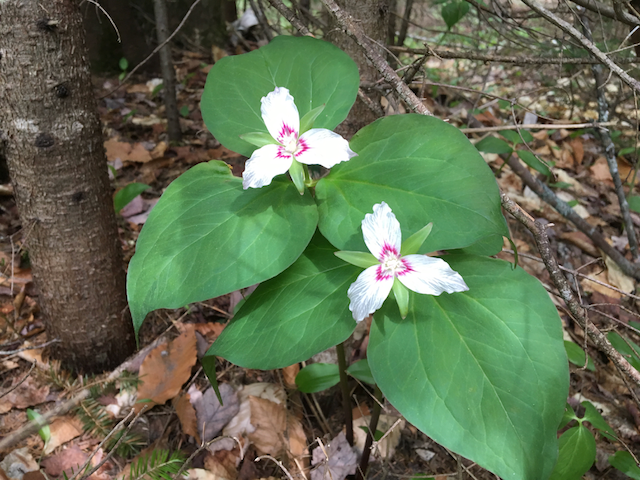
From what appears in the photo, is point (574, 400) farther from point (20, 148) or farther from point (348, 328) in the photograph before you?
point (20, 148)

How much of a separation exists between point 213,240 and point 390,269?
0.26m

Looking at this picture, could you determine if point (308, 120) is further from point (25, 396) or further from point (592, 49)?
point (25, 396)

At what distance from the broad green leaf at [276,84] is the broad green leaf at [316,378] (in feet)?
1.78

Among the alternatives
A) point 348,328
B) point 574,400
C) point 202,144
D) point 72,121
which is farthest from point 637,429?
point 202,144

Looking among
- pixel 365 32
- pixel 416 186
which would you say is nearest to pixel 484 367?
pixel 416 186

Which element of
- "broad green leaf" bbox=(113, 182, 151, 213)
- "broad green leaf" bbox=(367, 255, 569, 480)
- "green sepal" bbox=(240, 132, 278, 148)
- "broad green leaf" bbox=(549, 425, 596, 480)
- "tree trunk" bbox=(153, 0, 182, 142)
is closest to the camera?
"broad green leaf" bbox=(367, 255, 569, 480)

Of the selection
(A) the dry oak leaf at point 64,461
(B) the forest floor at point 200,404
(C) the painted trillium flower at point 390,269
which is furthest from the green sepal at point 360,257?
(A) the dry oak leaf at point 64,461

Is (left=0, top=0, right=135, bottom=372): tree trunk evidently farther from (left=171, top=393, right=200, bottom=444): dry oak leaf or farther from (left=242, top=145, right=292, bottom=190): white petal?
(left=242, top=145, right=292, bottom=190): white petal

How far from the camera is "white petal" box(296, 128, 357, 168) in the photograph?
0.63 metres

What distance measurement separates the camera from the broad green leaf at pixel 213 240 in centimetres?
63

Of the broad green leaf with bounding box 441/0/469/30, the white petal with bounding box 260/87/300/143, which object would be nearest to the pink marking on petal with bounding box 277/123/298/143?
the white petal with bounding box 260/87/300/143

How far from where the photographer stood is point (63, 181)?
0.98 meters

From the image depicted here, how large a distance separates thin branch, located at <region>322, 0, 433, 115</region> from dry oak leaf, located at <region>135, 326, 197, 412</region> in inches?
32.2

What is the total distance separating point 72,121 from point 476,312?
87cm
